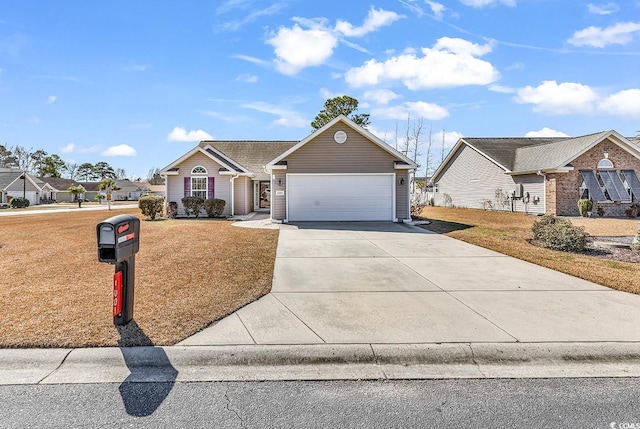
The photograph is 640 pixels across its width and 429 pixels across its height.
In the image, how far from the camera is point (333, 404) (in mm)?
2611

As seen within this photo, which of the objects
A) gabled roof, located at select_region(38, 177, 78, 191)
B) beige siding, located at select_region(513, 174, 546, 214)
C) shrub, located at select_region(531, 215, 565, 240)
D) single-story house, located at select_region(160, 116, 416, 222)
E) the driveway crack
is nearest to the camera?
the driveway crack

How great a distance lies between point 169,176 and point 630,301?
1927 cm

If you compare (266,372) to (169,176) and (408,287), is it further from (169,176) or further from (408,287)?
(169,176)

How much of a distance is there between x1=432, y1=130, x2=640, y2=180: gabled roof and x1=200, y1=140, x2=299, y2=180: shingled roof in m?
14.7

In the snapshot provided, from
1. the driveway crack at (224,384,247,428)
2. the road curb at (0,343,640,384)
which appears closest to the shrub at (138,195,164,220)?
the road curb at (0,343,640,384)

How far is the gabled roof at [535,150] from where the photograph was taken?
19.3 meters

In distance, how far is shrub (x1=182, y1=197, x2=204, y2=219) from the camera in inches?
726

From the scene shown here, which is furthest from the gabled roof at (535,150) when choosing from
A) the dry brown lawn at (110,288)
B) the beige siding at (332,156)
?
the dry brown lawn at (110,288)

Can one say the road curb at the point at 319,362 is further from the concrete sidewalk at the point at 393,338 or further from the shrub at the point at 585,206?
the shrub at the point at 585,206

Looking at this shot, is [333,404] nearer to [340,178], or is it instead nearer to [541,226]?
[541,226]

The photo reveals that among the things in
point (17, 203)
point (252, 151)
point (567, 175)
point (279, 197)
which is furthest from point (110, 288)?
point (17, 203)

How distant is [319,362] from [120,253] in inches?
93.4

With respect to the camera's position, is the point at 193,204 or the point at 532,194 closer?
the point at 193,204

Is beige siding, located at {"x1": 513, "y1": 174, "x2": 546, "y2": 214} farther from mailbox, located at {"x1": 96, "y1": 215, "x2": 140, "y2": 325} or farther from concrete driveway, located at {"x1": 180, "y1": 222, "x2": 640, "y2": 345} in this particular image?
mailbox, located at {"x1": 96, "y1": 215, "x2": 140, "y2": 325}
